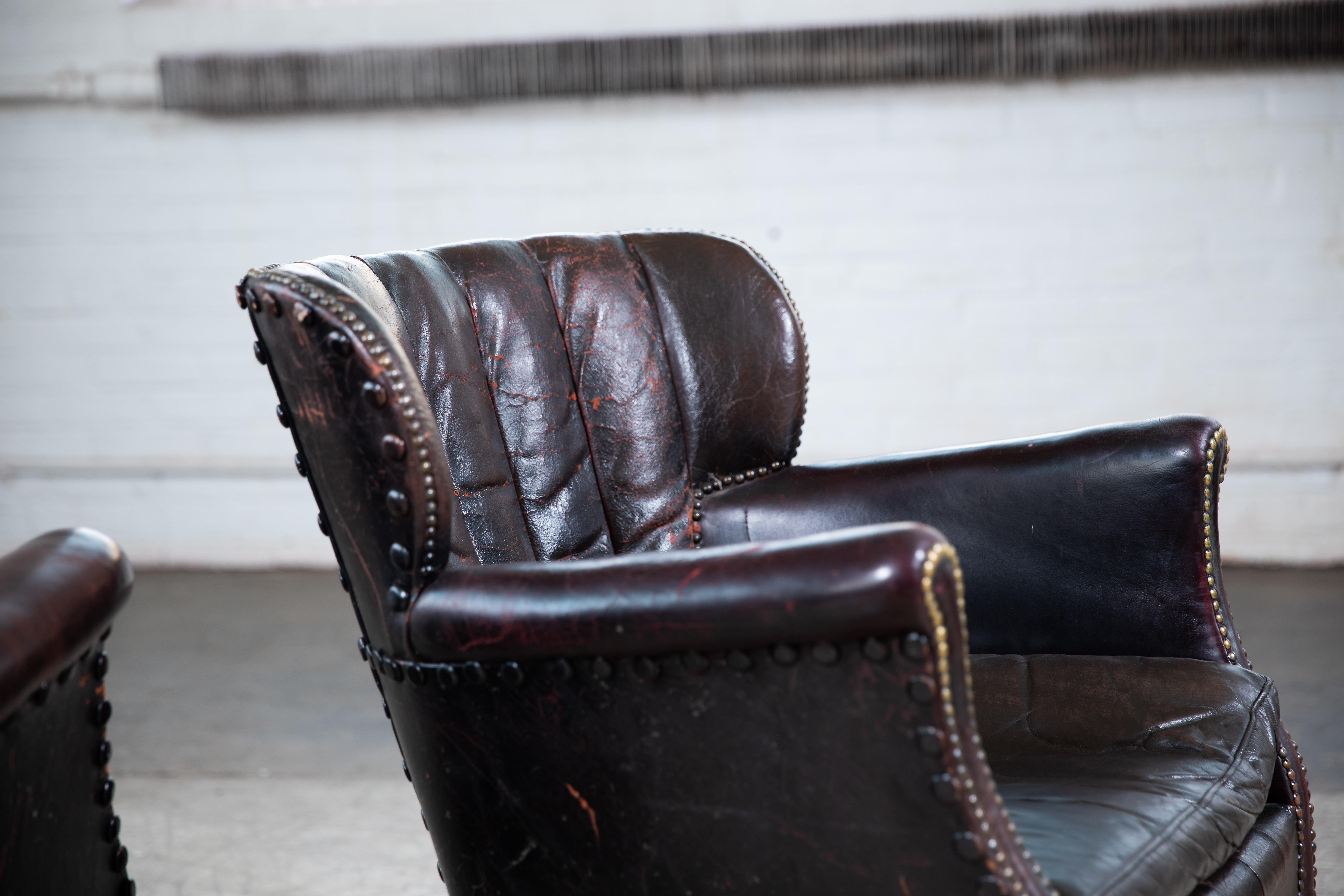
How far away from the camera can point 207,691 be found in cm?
256

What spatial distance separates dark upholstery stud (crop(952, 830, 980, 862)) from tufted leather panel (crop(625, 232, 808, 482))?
2.28 ft

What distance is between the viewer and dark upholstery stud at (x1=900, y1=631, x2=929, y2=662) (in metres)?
0.72

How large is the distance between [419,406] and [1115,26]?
275 cm

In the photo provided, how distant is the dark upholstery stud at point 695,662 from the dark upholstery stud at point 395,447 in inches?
10.5

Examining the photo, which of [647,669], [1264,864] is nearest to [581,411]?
[647,669]

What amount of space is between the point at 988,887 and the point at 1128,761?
31 cm

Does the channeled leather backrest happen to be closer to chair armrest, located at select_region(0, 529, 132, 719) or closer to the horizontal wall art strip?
chair armrest, located at select_region(0, 529, 132, 719)

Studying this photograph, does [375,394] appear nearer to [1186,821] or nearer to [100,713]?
[100,713]

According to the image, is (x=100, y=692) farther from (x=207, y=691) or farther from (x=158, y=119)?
(x=158, y=119)

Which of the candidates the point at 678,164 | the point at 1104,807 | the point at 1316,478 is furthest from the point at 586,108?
the point at 1104,807

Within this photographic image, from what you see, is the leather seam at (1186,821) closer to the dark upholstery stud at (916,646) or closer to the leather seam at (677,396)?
the dark upholstery stud at (916,646)

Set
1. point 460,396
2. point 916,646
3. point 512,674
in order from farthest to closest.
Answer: point 460,396 < point 512,674 < point 916,646

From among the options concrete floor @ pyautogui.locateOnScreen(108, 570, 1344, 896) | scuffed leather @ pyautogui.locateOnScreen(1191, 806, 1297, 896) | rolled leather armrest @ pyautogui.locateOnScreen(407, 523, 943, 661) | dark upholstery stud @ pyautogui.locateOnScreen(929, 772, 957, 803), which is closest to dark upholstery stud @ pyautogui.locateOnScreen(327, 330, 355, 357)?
rolled leather armrest @ pyautogui.locateOnScreen(407, 523, 943, 661)

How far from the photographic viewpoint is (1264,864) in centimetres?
98
